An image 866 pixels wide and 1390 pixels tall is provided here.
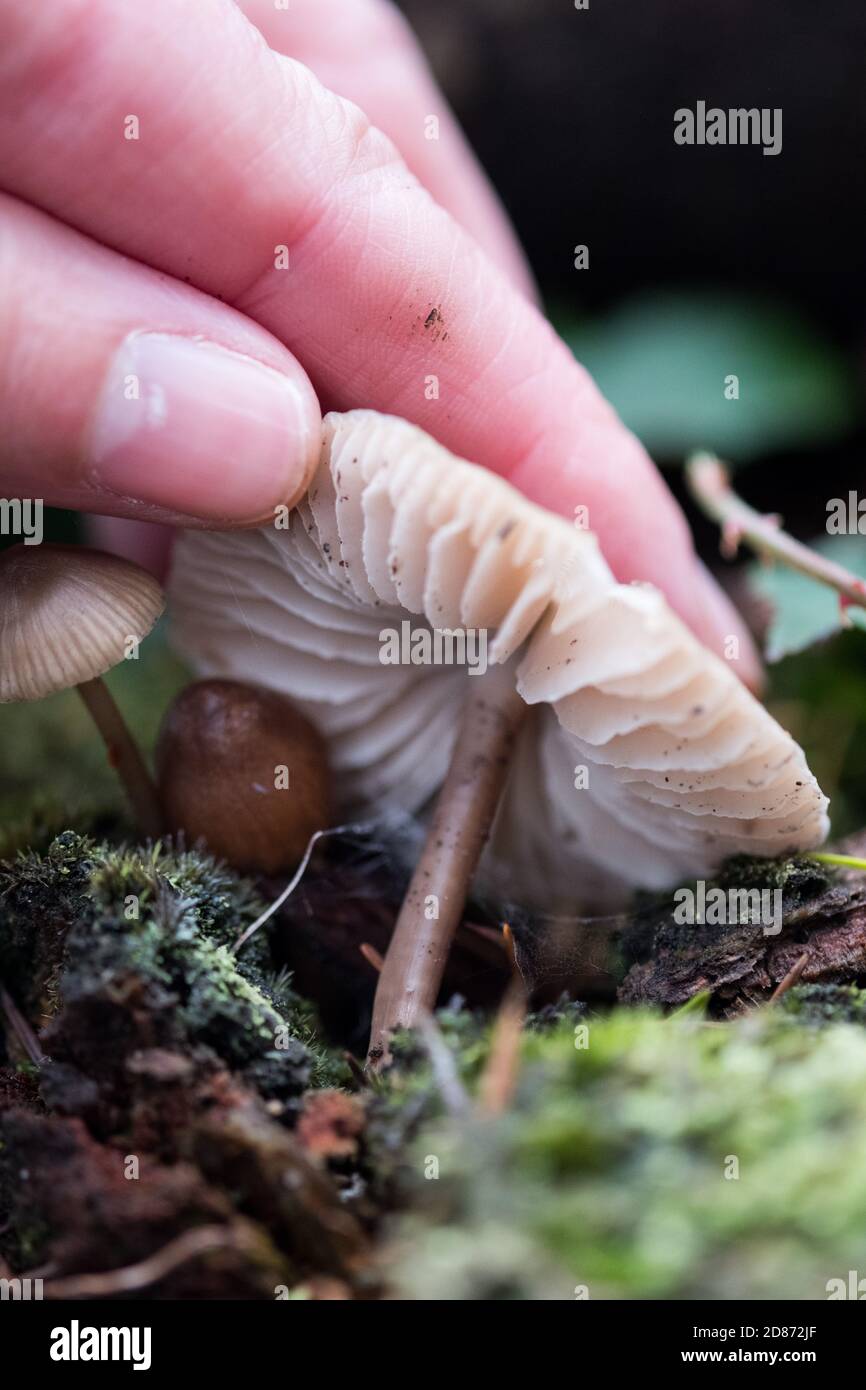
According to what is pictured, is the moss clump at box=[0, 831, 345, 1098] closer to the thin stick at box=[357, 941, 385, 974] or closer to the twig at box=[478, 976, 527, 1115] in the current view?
the thin stick at box=[357, 941, 385, 974]

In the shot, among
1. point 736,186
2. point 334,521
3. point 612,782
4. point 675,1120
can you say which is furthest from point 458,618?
point 736,186

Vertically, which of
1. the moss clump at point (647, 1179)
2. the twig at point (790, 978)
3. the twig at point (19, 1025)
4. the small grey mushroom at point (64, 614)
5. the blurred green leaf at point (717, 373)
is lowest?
the moss clump at point (647, 1179)

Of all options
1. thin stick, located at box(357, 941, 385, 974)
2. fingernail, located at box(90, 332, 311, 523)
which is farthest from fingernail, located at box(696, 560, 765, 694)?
fingernail, located at box(90, 332, 311, 523)

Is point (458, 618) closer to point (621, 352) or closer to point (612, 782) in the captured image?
point (612, 782)

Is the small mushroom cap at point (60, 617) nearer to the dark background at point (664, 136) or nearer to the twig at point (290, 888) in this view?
the twig at point (290, 888)

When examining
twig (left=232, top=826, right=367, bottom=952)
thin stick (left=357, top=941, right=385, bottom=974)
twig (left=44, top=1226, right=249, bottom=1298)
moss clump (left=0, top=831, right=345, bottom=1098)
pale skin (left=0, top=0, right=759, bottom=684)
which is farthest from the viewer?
thin stick (left=357, top=941, right=385, bottom=974)

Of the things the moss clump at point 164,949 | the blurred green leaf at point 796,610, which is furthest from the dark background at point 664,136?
the moss clump at point 164,949
